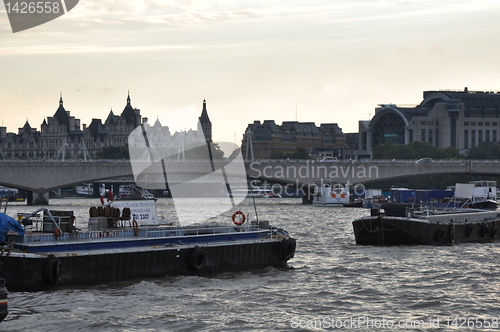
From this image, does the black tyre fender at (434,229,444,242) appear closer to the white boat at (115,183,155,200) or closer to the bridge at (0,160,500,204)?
the white boat at (115,183,155,200)

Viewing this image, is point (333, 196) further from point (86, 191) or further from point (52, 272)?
point (86, 191)

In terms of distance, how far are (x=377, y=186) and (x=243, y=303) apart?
15130 centimetres

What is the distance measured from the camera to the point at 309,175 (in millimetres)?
126312

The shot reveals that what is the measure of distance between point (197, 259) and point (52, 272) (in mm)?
6445

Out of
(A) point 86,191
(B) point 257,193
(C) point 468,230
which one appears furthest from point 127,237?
(A) point 86,191

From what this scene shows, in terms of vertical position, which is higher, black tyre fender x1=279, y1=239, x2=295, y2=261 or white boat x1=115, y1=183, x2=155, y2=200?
white boat x1=115, y1=183, x2=155, y2=200

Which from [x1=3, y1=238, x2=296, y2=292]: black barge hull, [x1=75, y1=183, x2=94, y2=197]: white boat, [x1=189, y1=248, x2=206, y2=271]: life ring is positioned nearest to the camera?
[x1=3, y1=238, x2=296, y2=292]: black barge hull

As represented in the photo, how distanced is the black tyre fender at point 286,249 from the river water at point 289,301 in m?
Answer: 0.76

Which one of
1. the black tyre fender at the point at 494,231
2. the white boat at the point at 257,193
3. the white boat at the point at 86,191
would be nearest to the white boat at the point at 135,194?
the black tyre fender at the point at 494,231

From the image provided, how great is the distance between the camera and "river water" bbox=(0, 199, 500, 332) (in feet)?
82.8

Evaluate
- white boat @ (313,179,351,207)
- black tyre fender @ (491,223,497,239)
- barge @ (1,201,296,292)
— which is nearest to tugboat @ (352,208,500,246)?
black tyre fender @ (491,223,497,239)

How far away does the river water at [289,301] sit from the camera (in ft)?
82.8

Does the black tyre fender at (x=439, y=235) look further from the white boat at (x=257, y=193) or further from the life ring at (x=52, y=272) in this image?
the white boat at (x=257, y=193)

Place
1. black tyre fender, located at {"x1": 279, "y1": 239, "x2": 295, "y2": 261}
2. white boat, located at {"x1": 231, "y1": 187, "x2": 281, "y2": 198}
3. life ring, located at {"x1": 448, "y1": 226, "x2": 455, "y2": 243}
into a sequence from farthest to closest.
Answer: white boat, located at {"x1": 231, "y1": 187, "x2": 281, "y2": 198} → life ring, located at {"x1": 448, "y1": 226, "x2": 455, "y2": 243} → black tyre fender, located at {"x1": 279, "y1": 239, "x2": 295, "y2": 261}
